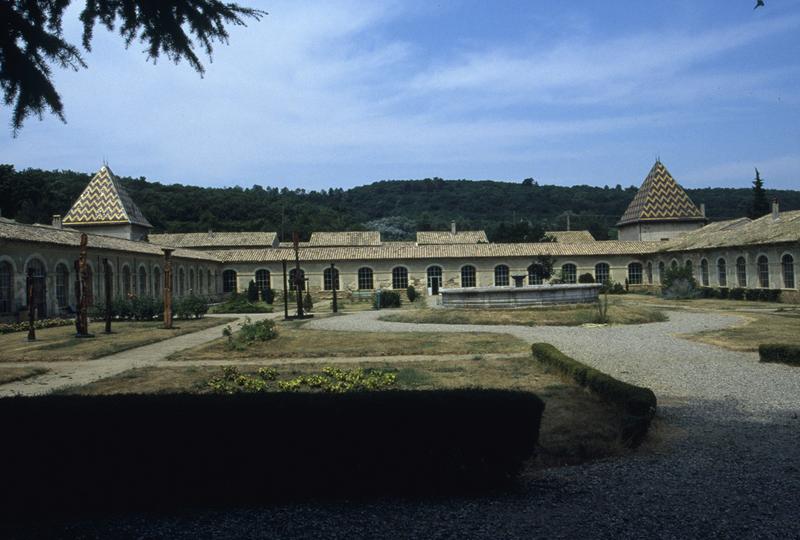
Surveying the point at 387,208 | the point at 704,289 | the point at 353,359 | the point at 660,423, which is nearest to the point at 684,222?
the point at 704,289

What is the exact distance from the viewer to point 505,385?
9.23 metres

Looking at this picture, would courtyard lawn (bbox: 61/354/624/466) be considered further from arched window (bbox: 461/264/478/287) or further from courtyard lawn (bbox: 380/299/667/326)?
arched window (bbox: 461/264/478/287)

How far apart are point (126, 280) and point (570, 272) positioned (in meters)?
28.5

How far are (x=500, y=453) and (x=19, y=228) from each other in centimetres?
2530

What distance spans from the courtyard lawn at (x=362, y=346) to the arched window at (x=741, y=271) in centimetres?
2222

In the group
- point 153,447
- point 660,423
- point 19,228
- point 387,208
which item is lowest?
point 660,423

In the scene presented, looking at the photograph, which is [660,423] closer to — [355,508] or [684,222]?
[355,508]

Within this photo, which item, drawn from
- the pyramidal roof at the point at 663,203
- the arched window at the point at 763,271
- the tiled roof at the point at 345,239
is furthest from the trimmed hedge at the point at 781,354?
the tiled roof at the point at 345,239

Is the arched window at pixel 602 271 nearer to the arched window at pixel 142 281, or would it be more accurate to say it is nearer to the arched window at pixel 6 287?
the arched window at pixel 142 281

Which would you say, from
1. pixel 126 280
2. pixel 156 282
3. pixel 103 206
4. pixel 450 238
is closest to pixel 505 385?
pixel 126 280

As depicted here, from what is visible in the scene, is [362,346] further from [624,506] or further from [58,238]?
[58,238]

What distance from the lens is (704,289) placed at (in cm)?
3575

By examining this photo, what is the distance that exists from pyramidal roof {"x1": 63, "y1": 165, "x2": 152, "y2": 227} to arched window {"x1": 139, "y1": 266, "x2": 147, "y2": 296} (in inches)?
607

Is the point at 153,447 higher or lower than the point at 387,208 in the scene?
lower
